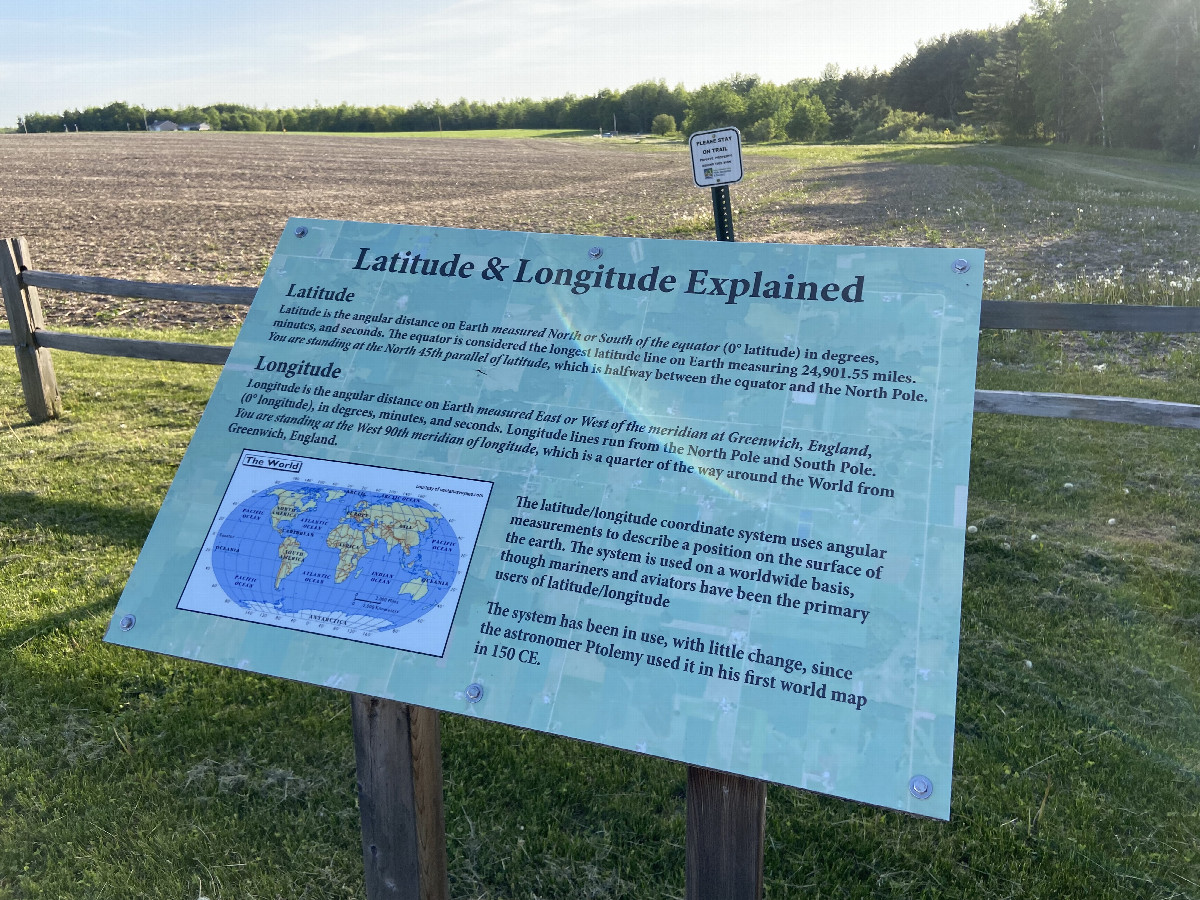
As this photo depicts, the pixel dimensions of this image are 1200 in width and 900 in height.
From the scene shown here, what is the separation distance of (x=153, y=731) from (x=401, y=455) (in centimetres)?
233

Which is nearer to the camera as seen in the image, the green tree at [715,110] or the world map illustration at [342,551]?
the world map illustration at [342,551]

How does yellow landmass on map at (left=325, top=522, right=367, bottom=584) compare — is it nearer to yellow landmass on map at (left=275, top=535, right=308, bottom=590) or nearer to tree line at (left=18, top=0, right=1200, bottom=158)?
yellow landmass on map at (left=275, top=535, right=308, bottom=590)

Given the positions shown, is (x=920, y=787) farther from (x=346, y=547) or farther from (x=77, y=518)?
(x=77, y=518)

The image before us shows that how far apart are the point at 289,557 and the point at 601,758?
1.92 m

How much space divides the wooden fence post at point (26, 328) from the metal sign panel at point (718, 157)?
611 centimetres

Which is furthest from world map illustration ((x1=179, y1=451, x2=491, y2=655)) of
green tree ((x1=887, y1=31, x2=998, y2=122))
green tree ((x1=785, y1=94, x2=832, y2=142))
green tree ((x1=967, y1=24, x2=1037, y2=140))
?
green tree ((x1=887, y1=31, x2=998, y2=122))

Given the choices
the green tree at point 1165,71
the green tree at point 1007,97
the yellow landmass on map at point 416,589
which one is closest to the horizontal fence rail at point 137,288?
the yellow landmass on map at point 416,589

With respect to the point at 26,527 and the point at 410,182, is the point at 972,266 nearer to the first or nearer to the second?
the point at 26,527

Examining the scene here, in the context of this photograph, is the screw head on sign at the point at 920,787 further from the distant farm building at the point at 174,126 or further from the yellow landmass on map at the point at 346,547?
the distant farm building at the point at 174,126

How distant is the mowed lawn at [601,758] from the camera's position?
10.00ft

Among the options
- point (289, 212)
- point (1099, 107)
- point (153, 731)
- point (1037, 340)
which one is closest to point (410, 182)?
point (289, 212)

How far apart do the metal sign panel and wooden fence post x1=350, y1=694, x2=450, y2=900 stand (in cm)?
235

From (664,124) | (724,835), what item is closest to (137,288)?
(724,835)

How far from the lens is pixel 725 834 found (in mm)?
2088
